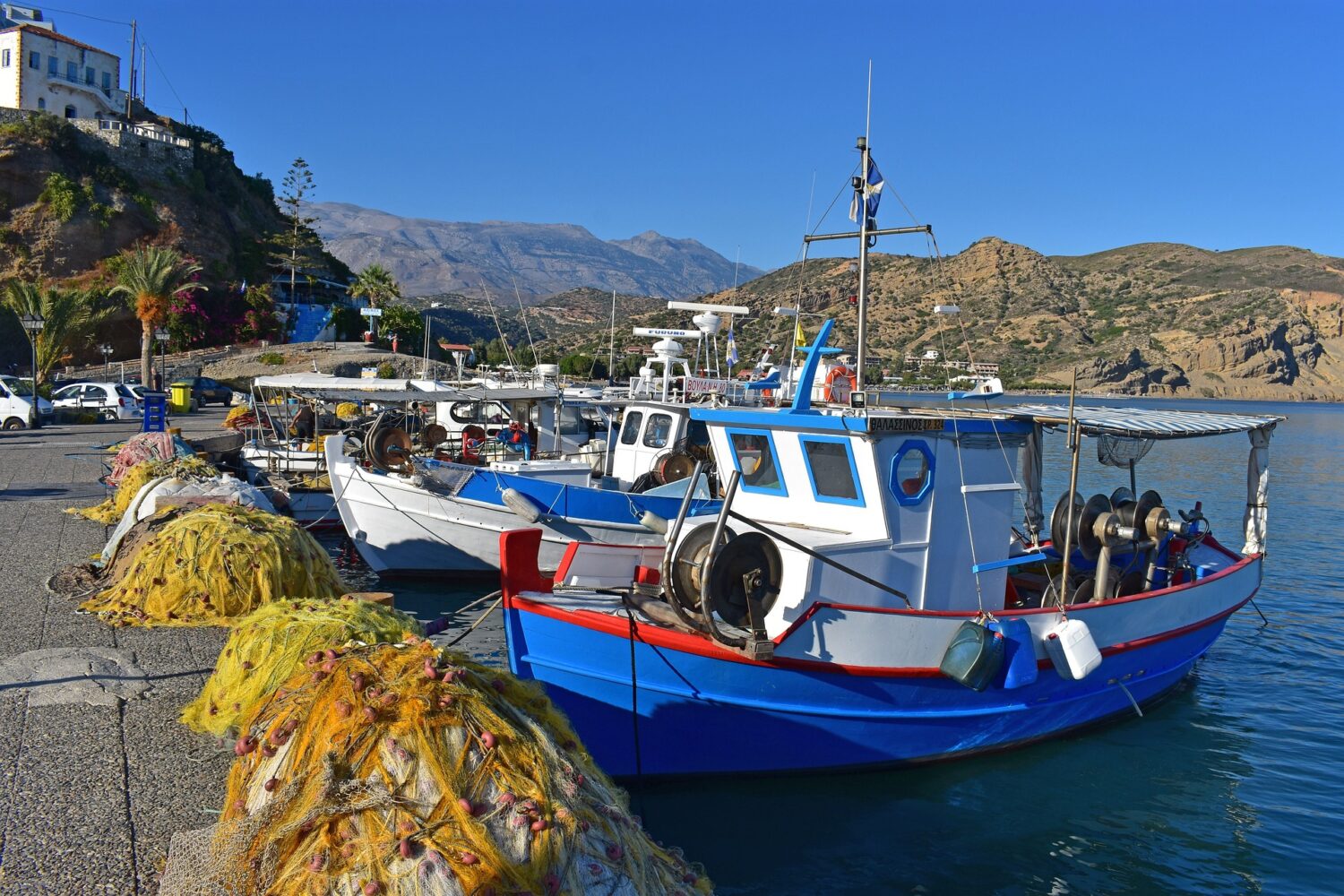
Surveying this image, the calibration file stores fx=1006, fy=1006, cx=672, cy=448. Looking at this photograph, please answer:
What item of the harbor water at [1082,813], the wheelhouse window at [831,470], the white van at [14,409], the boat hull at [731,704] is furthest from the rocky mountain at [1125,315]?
the boat hull at [731,704]

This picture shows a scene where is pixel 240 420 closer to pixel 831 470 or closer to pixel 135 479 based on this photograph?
pixel 135 479

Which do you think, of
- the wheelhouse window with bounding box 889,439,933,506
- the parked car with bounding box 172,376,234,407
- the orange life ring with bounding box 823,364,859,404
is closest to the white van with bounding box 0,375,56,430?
the parked car with bounding box 172,376,234,407

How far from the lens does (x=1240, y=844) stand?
330 inches

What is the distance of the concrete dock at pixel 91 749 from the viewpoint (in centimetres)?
450

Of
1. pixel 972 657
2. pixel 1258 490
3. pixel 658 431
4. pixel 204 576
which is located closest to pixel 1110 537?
pixel 972 657

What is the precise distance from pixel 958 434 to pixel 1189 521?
409 cm

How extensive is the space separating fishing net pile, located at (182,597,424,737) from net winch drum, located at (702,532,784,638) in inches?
91.1

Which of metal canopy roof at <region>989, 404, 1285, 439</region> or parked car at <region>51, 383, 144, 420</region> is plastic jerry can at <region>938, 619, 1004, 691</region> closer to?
metal canopy roof at <region>989, 404, 1285, 439</region>

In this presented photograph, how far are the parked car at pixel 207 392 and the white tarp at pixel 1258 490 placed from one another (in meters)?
38.1

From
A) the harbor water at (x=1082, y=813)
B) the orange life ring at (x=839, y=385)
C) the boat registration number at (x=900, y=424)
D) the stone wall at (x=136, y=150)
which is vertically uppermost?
the stone wall at (x=136, y=150)

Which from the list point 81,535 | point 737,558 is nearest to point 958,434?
point 737,558

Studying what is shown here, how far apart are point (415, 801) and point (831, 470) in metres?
5.51

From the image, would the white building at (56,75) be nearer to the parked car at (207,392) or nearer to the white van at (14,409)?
the parked car at (207,392)

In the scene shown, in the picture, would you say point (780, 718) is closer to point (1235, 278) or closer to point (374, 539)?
point (374, 539)
